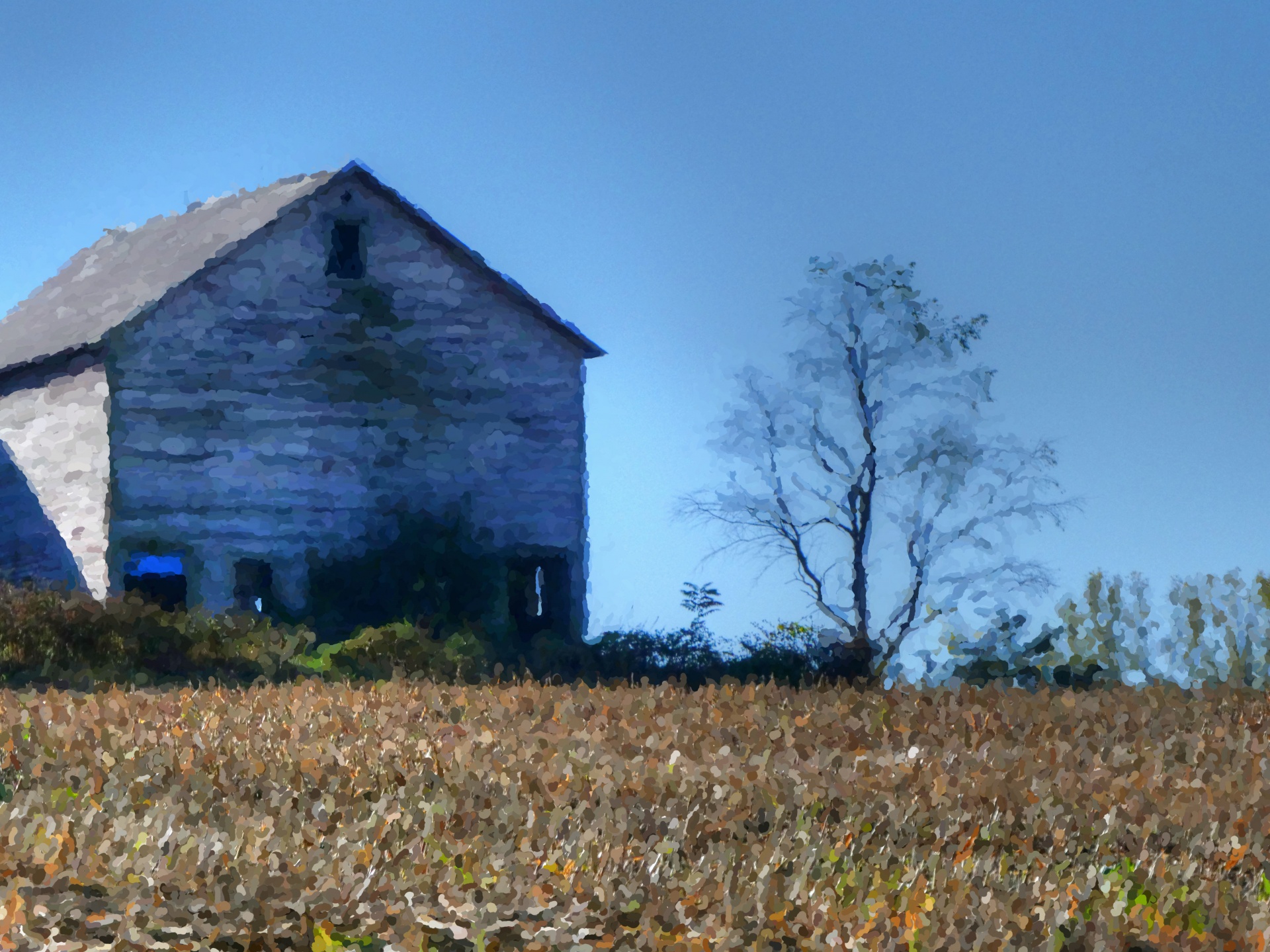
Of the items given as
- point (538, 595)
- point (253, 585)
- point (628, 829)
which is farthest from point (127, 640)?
point (628, 829)

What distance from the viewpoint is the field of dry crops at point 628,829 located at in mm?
4695

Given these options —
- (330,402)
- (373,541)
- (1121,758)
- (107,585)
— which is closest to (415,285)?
(330,402)

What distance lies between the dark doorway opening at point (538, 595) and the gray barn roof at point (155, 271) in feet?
12.4

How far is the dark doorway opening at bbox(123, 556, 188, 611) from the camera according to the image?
66.1ft

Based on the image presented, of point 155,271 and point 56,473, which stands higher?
point 155,271

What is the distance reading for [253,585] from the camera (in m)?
21.0

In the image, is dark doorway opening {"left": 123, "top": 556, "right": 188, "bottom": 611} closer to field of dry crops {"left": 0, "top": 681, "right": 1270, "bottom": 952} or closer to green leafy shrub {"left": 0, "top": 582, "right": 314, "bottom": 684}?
green leafy shrub {"left": 0, "top": 582, "right": 314, "bottom": 684}

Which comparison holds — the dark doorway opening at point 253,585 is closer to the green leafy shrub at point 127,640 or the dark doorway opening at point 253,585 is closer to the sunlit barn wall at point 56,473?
the sunlit barn wall at point 56,473

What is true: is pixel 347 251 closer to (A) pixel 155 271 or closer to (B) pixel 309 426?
(B) pixel 309 426

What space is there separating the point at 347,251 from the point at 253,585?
5.75 m

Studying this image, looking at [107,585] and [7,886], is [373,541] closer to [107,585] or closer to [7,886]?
[107,585]

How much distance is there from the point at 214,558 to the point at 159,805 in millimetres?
14866

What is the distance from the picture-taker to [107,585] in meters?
19.6

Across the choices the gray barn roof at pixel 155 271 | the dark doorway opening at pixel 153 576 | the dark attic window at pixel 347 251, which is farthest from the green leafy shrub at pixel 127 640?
the dark attic window at pixel 347 251
